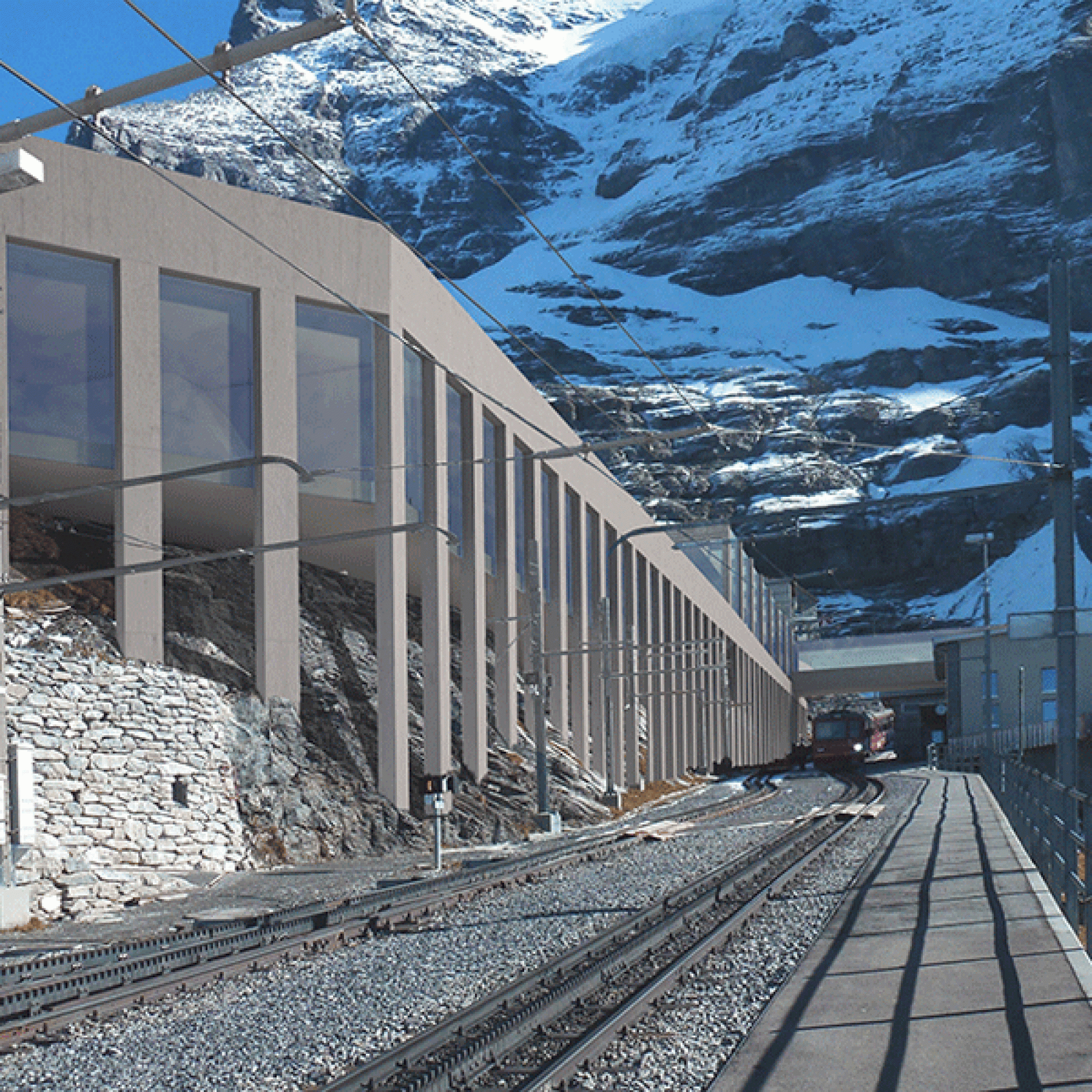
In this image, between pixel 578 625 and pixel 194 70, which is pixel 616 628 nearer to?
pixel 578 625

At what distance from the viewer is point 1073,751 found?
18594 mm

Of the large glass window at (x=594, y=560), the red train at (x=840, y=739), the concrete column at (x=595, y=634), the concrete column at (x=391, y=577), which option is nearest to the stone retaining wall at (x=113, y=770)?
the concrete column at (x=391, y=577)

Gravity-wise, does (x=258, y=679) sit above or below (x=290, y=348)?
below

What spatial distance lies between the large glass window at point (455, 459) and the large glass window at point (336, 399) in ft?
14.7

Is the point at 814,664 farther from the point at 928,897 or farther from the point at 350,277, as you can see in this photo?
the point at 928,897

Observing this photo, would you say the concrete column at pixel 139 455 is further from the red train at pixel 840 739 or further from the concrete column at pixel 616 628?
the red train at pixel 840 739

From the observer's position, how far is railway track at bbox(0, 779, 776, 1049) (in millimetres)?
11336

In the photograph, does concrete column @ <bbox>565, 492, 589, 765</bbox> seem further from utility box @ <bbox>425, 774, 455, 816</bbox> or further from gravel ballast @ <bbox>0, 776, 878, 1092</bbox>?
gravel ballast @ <bbox>0, 776, 878, 1092</bbox>

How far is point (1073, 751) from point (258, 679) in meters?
15.6

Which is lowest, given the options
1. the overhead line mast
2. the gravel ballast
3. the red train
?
the red train

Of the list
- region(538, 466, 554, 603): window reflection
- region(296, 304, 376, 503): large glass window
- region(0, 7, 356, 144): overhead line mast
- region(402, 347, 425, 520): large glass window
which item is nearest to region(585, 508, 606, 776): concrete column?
region(538, 466, 554, 603): window reflection

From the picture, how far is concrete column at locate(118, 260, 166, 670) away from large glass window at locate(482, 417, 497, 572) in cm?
1335

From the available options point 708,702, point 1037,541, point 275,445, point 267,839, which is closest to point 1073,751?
point 267,839

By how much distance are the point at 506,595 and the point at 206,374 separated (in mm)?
13552
